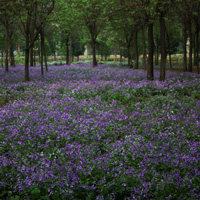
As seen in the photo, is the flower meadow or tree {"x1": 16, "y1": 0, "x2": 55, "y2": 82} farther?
tree {"x1": 16, "y1": 0, "x2": 55, "y2": 82}

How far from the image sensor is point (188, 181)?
4398 millimetres

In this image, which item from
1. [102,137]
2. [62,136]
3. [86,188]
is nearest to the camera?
[86,188]

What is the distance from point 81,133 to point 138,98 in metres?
5.55

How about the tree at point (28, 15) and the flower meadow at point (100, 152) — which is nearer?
the flower meadow at point (100, 152)

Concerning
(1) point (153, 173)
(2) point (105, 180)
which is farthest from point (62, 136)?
(1) point (153, 173)

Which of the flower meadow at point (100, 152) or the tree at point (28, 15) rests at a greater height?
the tree at point (28, 15)

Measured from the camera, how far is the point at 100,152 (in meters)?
5.66

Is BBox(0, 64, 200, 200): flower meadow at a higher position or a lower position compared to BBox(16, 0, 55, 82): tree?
lower

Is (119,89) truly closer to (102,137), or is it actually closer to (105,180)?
(102,137)

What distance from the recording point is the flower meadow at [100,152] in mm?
4309

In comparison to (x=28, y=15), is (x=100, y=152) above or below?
below

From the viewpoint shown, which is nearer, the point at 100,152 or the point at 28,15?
the point at 100,152

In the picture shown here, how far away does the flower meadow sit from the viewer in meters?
4.31

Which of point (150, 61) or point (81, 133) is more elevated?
point (150, 61)
